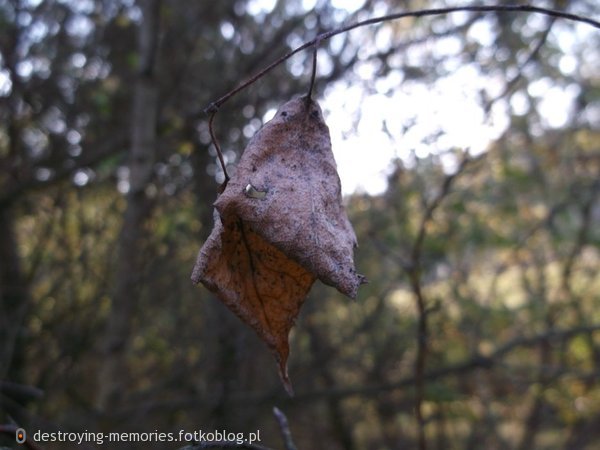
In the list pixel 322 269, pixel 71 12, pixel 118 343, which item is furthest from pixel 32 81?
pixel 322 269

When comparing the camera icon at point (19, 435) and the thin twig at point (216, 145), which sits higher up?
the thin twig at point (216, 145)

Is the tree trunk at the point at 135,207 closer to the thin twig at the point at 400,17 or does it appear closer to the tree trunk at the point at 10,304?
the tree trunk at the point at 10,304

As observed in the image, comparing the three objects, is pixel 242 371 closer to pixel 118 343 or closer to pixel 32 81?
pixel 118 343

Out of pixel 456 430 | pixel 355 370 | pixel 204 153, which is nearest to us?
pixel 204 153

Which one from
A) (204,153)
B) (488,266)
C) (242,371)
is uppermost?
(488,266)

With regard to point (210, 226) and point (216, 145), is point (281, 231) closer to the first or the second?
point (216, 145)

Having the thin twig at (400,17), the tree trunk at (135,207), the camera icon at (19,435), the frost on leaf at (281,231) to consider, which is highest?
the tree trunk at (135,207)

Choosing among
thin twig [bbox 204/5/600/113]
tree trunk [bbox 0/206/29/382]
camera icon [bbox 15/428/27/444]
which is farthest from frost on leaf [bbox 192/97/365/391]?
tree trunk [bbox 0/206/29/382]

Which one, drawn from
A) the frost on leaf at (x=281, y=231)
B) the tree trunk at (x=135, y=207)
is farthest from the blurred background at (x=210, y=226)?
the frost on leaf at (x=281, y=231)
